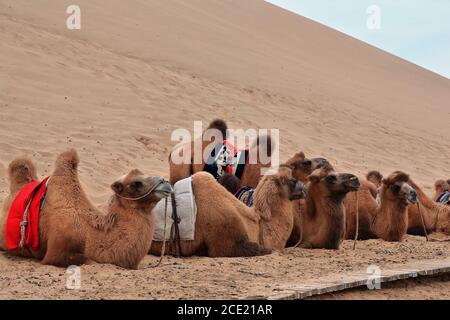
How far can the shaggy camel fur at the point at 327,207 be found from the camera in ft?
26.9

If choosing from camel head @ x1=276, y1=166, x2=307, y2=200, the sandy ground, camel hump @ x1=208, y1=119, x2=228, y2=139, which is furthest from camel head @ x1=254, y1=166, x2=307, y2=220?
camel hump @ x1=208, y1=119, x2=228, y2=139

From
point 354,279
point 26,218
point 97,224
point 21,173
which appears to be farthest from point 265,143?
point 354,279

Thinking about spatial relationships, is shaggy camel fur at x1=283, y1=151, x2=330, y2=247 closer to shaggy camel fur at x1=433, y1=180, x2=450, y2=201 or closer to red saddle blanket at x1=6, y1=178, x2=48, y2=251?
red saddle blanket at x1=6, y1=178, x2=48, y2=251

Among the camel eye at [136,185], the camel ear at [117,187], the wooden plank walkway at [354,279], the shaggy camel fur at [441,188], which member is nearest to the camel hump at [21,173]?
the camel ear at [117,187]

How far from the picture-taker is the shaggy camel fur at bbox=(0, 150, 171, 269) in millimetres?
6242

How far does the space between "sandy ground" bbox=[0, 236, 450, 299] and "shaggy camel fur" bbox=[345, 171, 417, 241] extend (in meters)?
1.67

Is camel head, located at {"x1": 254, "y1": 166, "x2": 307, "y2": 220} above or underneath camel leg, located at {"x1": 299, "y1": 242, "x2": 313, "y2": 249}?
above

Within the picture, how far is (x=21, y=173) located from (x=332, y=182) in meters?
2.82

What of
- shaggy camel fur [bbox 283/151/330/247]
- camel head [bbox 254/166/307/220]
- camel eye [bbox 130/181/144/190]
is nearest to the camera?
camel eye [bbox 130/181/144/190]

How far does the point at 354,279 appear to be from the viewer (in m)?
5.81

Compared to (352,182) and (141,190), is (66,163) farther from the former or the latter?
(352,182)

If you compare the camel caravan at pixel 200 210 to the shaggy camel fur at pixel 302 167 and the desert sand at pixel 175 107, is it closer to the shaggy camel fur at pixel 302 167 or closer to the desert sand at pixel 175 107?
the shaggy camel fur at pixel 302 167

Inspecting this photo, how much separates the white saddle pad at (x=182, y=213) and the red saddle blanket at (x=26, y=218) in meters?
1.02

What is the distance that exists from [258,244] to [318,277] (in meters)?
1.28
